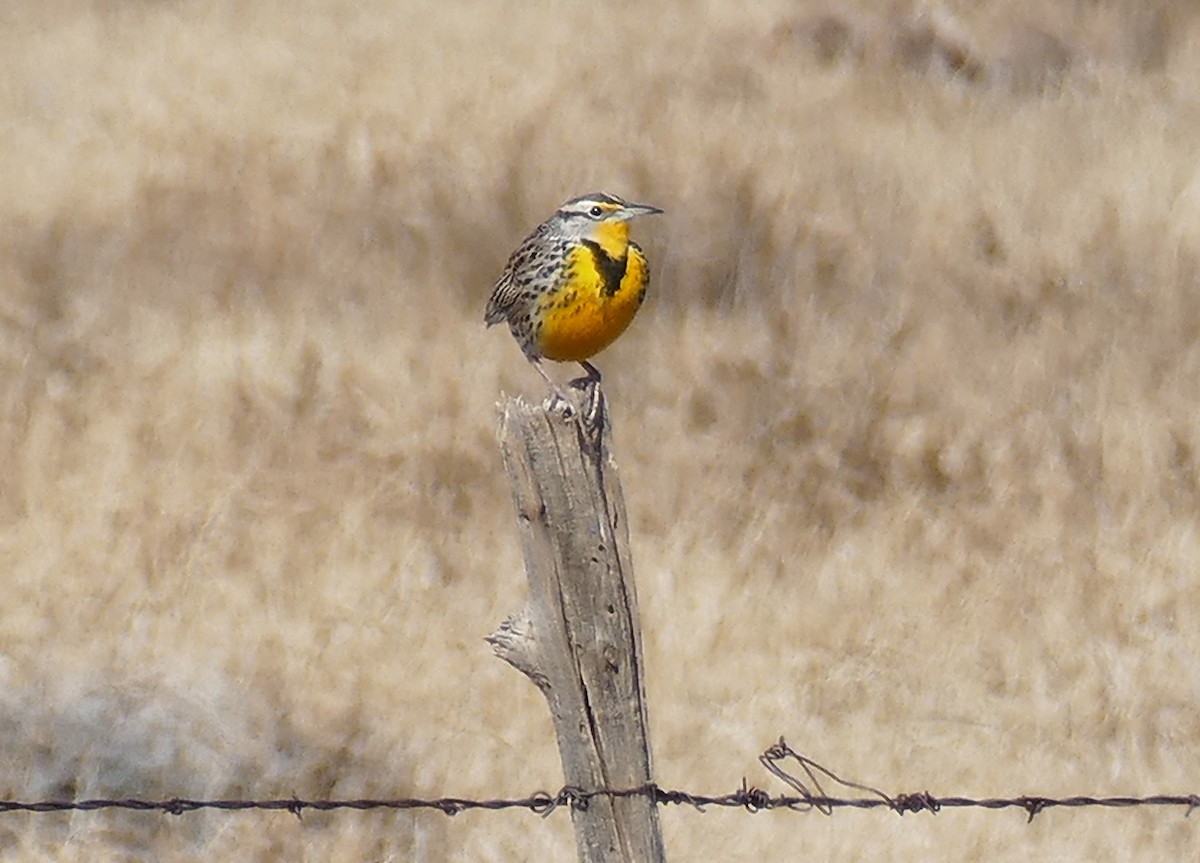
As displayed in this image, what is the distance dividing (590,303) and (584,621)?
251 centimetres

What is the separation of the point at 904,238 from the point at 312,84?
3.29 metres

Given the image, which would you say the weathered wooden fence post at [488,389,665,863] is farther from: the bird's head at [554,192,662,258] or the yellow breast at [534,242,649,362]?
the bird's head at [554,192,662,258]

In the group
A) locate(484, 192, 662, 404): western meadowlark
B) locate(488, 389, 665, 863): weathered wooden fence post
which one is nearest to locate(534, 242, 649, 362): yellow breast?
locate(484, 192, 662, 404): western meadowlark

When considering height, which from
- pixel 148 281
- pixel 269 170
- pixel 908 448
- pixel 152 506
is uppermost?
pixel 269 170

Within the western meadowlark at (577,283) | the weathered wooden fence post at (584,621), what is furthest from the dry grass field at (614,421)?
the weathered wooden fence post at (584,621)

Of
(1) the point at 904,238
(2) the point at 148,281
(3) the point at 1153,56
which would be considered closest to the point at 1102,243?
(1) the point at 904,238

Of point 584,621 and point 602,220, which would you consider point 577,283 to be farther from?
point 584,621

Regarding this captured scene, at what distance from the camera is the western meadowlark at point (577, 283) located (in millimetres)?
5957

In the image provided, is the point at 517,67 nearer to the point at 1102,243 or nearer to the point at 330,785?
the point at 1102,243

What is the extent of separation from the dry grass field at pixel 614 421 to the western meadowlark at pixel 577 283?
7.60 feet

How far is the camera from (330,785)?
7.80 meters

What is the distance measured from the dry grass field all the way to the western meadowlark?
2.32 m

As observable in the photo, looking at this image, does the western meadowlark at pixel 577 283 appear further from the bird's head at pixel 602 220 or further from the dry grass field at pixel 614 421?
the dry grass field at pixel 614 421

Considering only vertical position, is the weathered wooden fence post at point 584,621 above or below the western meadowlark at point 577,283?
below
